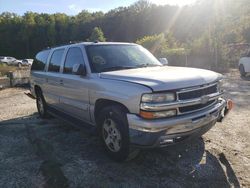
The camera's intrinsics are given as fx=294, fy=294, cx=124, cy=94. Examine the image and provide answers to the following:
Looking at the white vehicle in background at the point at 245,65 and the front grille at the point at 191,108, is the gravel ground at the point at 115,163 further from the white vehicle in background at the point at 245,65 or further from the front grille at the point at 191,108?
the white vehicle in background at the point at 245,65

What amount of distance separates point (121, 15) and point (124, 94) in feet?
278

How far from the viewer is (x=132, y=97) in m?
3.94

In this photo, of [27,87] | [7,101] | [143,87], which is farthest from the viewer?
[27,87]

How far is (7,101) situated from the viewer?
34.6 feet

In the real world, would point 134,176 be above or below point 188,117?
below

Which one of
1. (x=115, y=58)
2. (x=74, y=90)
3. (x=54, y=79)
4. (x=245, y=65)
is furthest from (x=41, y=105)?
(x=245, y=65)

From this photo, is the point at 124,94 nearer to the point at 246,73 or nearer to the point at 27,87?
the point at 27,87

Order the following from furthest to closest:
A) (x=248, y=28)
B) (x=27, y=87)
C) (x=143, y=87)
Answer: (x=248, y=28)
(x=27, y=87)
(x=143, y=87)

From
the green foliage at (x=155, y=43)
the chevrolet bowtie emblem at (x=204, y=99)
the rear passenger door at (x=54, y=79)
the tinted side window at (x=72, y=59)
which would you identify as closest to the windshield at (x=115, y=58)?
the tinted side window at (x=72, y=59)

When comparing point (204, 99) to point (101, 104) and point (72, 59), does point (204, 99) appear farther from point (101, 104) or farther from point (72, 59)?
point (72, 59)

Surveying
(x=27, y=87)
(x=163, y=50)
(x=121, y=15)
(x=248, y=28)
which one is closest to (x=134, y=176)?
(x=27, y=87)

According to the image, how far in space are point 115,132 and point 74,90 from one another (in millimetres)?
1414

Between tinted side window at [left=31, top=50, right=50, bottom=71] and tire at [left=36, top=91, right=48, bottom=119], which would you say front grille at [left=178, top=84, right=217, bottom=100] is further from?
tire at [left=36, top=91, right=48, bottom=119]

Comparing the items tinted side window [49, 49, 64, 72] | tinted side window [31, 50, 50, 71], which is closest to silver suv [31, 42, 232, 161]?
tinted side window [49, 49, 64, 72]
